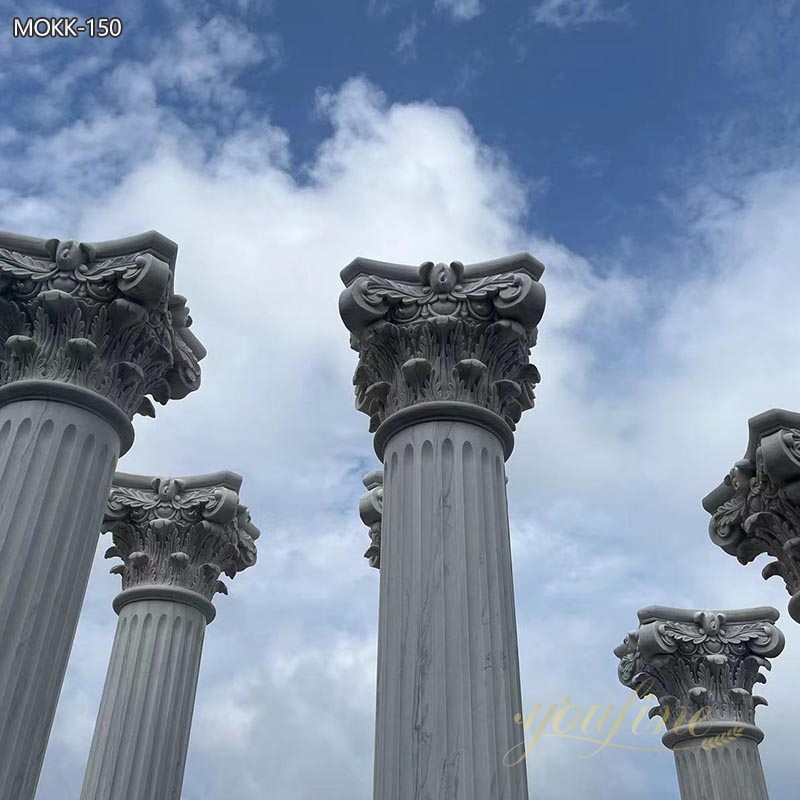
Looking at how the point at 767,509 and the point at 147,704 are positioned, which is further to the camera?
the point at 147,704

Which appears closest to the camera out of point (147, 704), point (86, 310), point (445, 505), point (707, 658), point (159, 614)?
point (445, 505)

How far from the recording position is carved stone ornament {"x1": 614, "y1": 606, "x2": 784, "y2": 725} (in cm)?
2772

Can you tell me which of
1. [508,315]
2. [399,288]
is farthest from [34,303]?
[508,315]

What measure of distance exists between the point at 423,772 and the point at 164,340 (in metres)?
9.55

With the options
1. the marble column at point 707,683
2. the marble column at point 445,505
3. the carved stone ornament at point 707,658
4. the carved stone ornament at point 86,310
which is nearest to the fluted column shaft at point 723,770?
the marble column at point 707,683

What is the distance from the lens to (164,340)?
1750cm

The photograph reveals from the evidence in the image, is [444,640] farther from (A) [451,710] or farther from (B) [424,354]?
(B) [424,354]

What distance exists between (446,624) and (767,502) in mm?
10670

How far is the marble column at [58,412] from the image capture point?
13.4m

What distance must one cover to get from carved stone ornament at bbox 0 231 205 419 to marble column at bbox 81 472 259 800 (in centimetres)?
683

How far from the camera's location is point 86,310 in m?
16.3

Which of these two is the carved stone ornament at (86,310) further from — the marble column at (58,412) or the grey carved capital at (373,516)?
the grey carved capital at (373,516)

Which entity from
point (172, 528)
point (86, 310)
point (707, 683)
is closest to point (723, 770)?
point (707, 683)

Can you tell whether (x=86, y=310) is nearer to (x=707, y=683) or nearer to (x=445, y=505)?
(x=445, y=505)
